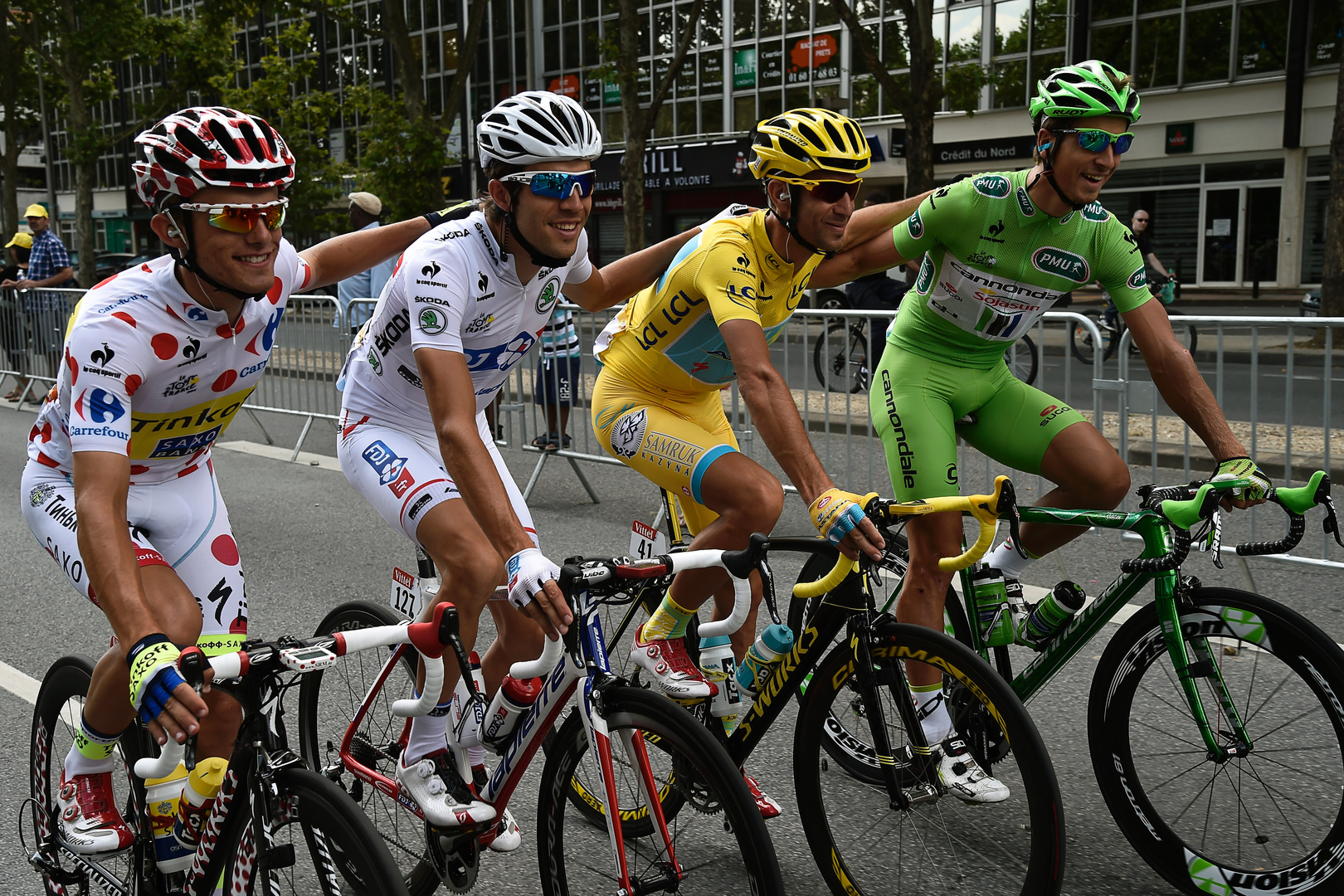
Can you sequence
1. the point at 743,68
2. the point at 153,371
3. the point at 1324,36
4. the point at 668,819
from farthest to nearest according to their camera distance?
1. the point at 743,68
2. the point at 1324,36
3. the point at 153,371
4. the point at 668,819

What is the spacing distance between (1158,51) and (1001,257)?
28711mm

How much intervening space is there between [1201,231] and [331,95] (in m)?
A: 21.4

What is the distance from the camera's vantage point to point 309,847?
2.33 meters

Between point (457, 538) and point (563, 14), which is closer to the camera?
point (457, 538)

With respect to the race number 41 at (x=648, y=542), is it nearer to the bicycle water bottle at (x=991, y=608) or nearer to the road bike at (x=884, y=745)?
the road bike at (x=884, y=745)

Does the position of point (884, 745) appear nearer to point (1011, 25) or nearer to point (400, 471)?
point (400, 471)

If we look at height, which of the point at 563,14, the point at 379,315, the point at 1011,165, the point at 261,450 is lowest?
the point at 261,450

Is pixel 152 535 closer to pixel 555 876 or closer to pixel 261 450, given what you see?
pixel 555 876

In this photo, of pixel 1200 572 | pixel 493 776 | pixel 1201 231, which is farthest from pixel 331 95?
pixel 493 776

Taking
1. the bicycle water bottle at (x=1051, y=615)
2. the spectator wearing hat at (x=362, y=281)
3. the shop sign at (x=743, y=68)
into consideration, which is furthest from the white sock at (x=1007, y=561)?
the shop sign at (x=743, y=68)

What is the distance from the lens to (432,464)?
3.50m

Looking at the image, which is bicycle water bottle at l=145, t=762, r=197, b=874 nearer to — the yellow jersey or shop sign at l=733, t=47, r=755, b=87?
the yellow jersey

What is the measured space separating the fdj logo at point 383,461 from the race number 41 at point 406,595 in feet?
0.92

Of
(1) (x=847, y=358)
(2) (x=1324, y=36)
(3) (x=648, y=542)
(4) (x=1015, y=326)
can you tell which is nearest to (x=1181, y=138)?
(2) (x=1324, y=36)
